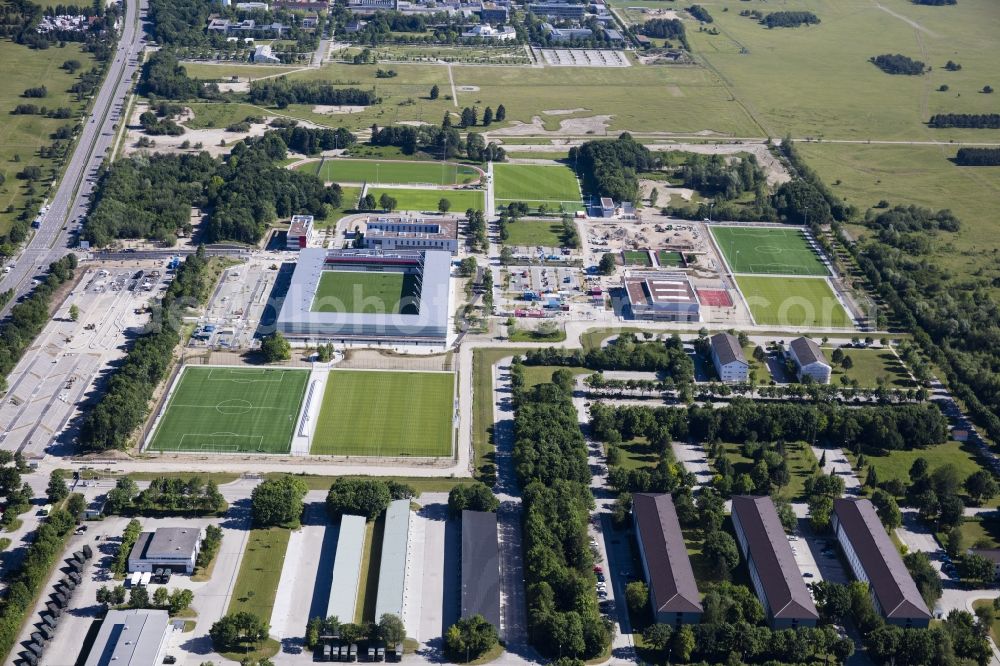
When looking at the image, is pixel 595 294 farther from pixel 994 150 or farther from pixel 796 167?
pixel 994 150

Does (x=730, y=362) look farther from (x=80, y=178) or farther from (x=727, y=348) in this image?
(x=80, y=178)

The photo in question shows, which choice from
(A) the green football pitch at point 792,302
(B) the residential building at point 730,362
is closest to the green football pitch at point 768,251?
(A) the green football pitch at point 792,302

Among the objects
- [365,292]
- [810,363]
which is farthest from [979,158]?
[365,292]

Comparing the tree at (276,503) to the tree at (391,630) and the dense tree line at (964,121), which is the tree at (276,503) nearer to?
the tree at (391,630)

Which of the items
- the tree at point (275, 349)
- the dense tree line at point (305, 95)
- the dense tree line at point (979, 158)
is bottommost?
the tree at point (275, 349)

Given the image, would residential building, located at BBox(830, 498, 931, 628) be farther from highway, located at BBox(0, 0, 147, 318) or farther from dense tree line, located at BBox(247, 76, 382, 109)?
dense tree line, located at BBox(247, 76, 382, 109)

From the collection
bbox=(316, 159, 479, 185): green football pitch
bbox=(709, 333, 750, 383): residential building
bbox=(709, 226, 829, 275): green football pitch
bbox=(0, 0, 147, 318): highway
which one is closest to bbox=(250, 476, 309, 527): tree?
A: bbox=(709, 333, 750, 383): residential building
